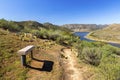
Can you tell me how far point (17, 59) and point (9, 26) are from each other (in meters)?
11.8

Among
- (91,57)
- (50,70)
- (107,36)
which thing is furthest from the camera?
(107,36)

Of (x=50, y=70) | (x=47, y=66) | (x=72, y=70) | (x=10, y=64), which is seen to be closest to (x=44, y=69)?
(x=50, y=70)

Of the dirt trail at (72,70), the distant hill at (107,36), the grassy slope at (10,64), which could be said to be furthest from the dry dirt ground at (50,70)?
the distant hill at (107,36)

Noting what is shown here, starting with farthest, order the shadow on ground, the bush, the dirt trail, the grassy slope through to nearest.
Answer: the bush
the shadow on ground
the dirt trail
the grassy slope

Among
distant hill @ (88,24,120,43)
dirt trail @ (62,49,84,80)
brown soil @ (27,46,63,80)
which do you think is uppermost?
brown soil @ (27,46,63,80)

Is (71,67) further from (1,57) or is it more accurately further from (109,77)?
(1,57)

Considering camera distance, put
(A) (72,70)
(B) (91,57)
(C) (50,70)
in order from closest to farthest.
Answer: (C) (50,70)
(A) (72,70)
(B) (91,57)

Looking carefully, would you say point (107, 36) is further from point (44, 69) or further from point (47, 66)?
point (44, 69)

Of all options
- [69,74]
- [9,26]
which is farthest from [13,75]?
[9,26]

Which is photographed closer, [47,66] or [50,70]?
[50,70]

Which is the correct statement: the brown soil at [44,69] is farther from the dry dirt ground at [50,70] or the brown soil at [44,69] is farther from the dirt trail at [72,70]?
the dirt trail at [72,70]

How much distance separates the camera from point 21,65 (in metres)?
9.25

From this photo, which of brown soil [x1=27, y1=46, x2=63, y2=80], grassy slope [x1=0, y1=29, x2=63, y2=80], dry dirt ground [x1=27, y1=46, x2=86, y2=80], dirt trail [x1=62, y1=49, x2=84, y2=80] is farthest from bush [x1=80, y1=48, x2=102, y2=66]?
grassy slope [x1=0, y1=29, x2=63, y2=80]

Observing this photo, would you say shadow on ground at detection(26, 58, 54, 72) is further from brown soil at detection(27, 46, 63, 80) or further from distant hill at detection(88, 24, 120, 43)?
distant hill at detection(88, 24, 120, 43)
